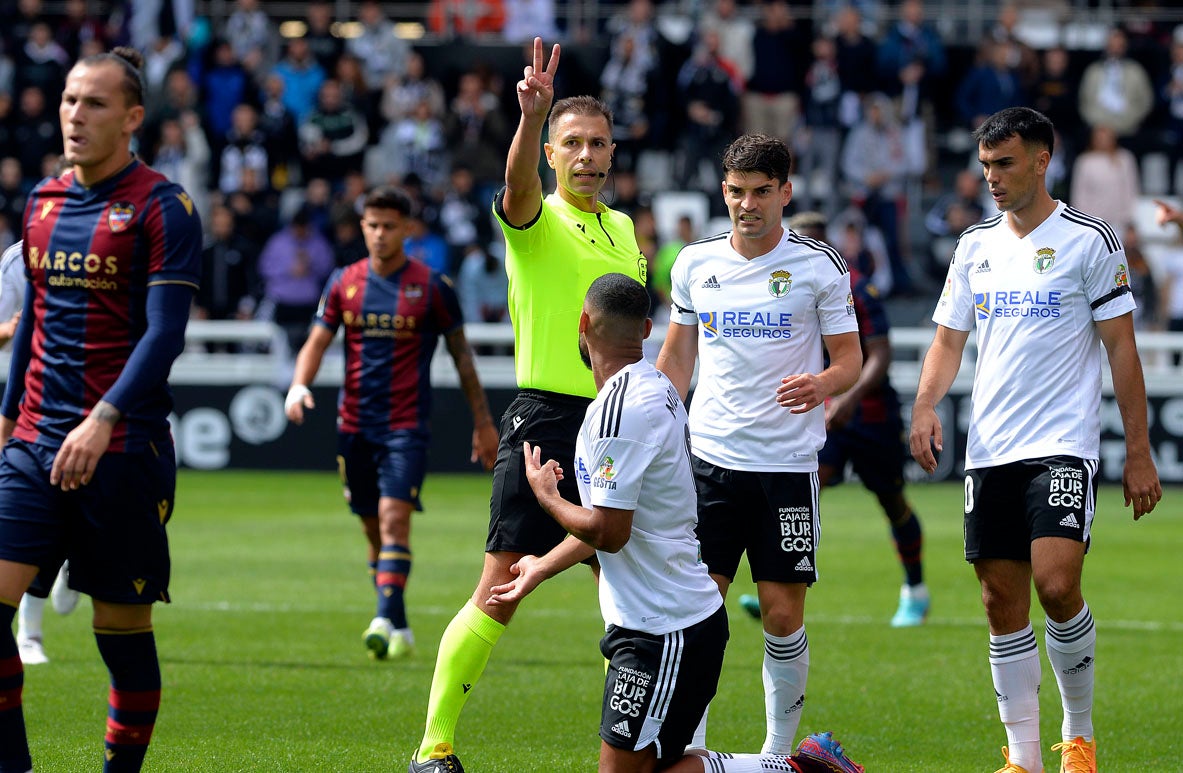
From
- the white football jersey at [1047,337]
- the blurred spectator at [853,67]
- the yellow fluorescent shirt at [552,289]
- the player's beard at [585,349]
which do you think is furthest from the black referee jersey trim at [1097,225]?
the blurred spectator at [853,67]

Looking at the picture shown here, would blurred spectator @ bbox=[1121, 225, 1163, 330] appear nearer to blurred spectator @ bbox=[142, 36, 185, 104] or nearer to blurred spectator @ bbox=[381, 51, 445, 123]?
blurred spectator @ bbox=[381, 51, 445, 123]

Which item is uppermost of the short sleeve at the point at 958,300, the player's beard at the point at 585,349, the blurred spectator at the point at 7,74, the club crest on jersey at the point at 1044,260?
the blurred spectator at the point at 7,74

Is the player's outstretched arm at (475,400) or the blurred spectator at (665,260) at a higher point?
the blurred spectator at (665,260)

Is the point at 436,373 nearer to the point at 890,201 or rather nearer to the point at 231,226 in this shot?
the point at 231,226

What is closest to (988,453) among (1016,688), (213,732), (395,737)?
(1016,688)

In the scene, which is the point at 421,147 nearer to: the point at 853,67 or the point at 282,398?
the point at 282,398

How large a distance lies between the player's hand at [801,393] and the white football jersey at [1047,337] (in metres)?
0.77

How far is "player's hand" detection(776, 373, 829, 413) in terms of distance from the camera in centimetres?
629

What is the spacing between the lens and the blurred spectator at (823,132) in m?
23.0

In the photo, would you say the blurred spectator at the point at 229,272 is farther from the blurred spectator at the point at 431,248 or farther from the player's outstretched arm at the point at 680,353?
the player's outstretched arm at the point at 680,353

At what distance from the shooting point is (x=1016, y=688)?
Answer: 259 inches

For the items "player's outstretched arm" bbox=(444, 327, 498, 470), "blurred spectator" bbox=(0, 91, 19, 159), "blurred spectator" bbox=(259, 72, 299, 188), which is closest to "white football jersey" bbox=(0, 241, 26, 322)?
"player's outstretched arm" bbox=(444, 327, 498, 470)

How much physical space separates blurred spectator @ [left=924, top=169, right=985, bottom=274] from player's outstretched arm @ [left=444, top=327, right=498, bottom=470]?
12928 mm

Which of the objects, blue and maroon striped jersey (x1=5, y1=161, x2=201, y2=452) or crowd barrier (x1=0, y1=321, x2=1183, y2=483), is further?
crowd barrier (x1=0, y1=321, x2=1183, y2=483)
